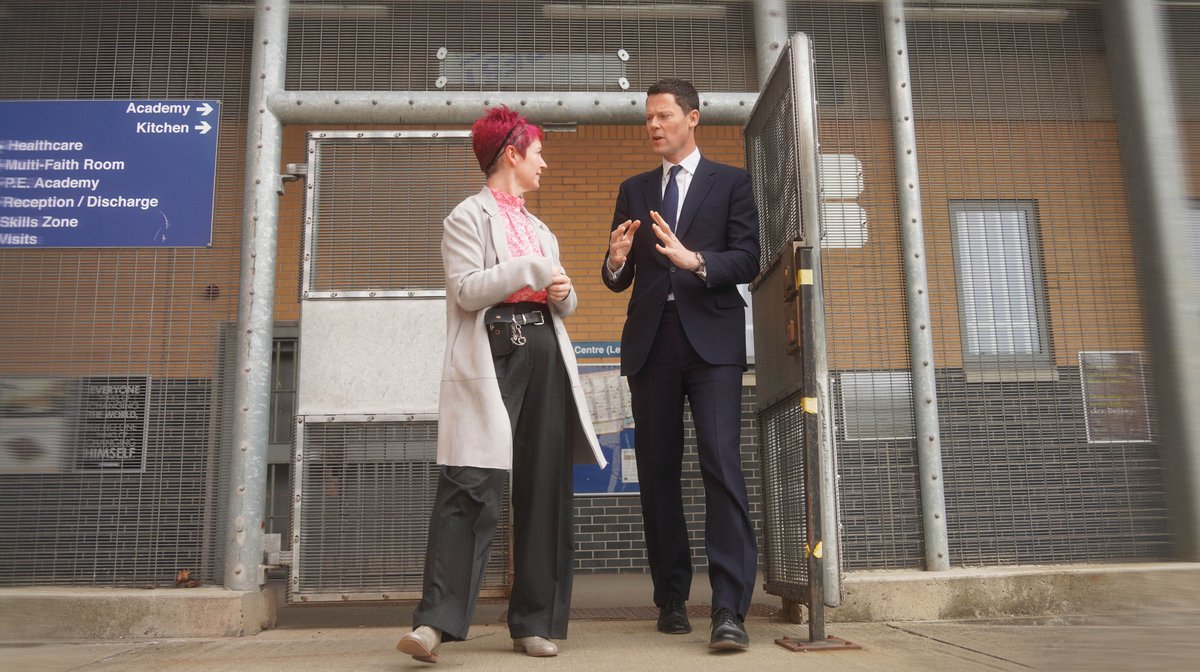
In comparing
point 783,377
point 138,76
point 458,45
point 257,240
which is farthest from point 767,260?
point 138,76

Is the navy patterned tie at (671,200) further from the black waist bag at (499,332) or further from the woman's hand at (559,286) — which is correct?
the black waist bag at (499,332)

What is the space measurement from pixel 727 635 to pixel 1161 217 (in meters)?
1.96

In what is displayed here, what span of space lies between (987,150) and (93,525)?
13.9 ft

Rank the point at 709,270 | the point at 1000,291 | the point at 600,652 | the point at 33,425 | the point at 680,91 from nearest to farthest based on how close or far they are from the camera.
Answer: the point at 600,652 → the point at 709,270 → the point at 680,91 → the point at 33,425 → the point at 1000,291

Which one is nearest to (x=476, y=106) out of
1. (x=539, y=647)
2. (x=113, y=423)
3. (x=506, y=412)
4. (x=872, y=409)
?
(x=506, y=412)

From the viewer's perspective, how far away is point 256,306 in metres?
4.18

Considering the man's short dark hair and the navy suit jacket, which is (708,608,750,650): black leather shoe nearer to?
the navy suit jacket

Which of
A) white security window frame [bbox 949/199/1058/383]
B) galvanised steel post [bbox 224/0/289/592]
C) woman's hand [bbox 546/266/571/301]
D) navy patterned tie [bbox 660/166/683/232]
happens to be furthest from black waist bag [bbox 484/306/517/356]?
white security window frame [bbox 949/199/1058/383]

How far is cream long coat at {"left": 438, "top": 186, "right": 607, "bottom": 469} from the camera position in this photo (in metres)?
A: 3.13

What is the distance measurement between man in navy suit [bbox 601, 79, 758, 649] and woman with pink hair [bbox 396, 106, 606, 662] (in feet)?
1.17

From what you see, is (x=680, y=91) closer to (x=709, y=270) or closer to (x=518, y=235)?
(x=709, y=270)

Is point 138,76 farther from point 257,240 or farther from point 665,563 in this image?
point 665,563

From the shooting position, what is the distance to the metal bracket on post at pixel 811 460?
10.5ft

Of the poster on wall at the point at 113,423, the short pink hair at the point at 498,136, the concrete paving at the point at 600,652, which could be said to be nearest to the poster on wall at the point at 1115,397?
the concrete paving at the point at 600,652
